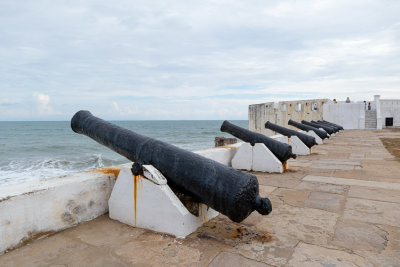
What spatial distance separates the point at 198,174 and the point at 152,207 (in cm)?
56

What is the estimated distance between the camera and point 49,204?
2523 millimetres

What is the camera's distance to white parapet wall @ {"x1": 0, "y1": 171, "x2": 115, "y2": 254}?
224cm

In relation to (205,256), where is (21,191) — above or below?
above

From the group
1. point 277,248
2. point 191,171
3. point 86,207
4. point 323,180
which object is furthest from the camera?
point 323,180

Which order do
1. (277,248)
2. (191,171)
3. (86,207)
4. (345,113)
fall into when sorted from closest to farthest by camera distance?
(277,248)
(191,171)
(86,207)
(345,113)

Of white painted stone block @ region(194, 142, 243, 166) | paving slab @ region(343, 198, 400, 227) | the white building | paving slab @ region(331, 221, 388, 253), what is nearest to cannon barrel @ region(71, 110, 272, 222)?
paving slab @ region(331, 221, 388, 253)

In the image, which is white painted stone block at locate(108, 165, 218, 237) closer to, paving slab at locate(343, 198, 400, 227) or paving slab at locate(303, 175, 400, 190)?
paving slab at locate(343, 198, 400, 227)

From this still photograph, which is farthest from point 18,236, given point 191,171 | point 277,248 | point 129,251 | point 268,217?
point 268,217

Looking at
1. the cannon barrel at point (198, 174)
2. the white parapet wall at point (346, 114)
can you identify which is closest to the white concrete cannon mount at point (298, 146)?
the cannon barrel at point (198, 174)

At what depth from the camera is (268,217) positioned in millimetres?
2986

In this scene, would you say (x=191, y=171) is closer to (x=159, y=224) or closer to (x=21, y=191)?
(x=159, y=224)

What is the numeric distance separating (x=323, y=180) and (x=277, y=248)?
299 cm

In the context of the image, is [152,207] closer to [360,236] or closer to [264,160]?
[360,236]

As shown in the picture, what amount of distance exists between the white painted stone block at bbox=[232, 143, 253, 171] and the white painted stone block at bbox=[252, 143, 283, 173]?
0.28ft
